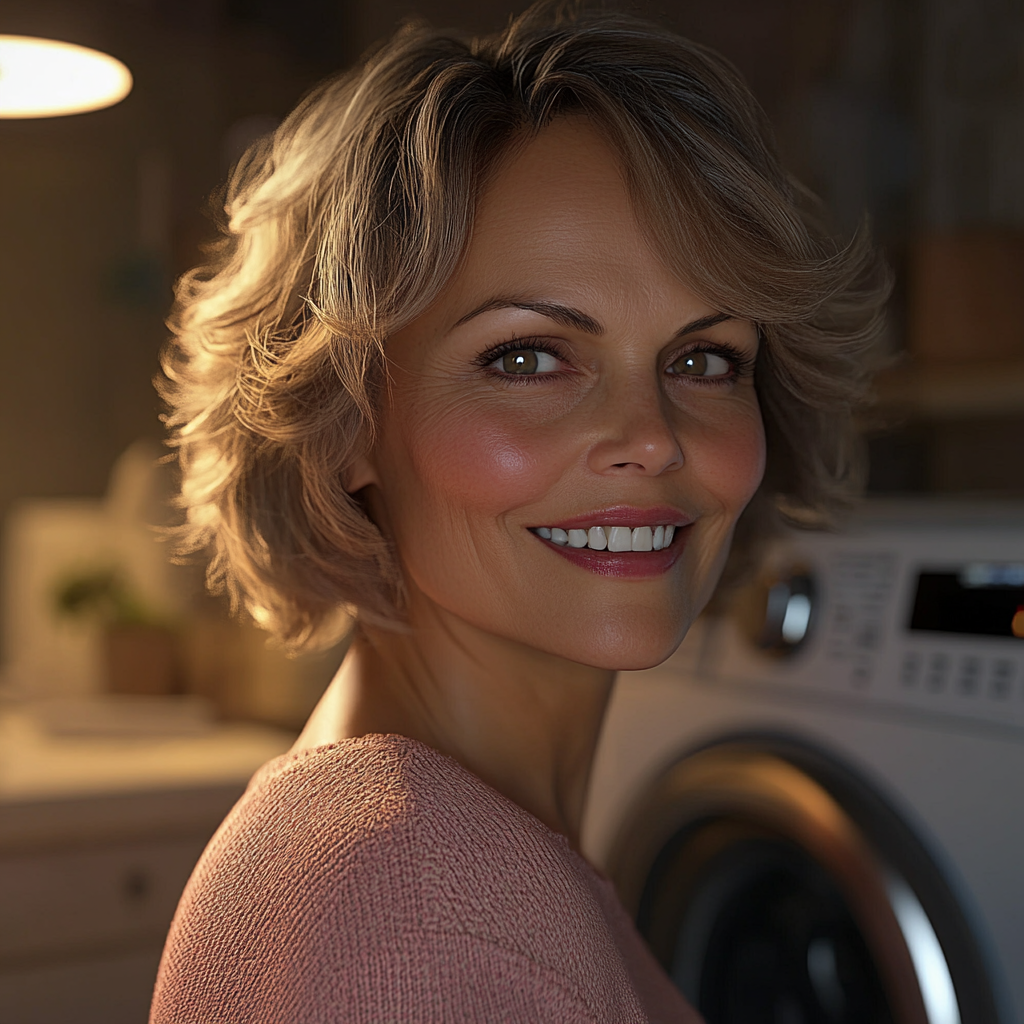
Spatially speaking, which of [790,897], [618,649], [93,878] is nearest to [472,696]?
[618,649]

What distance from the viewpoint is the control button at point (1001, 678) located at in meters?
0.95

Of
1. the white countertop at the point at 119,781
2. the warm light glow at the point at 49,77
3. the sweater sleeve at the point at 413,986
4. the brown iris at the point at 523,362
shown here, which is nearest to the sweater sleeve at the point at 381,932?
the sweater sleeve at the point at 413,986

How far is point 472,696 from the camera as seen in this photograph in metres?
0.78

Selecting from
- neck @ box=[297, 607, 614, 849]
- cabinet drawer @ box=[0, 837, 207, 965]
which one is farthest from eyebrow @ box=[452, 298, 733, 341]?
cabinet drawer @ box=[0, 837, 207, 965]

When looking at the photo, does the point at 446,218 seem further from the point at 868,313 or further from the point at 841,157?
the point at 841,157

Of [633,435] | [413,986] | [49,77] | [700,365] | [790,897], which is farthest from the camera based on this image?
[49,77]

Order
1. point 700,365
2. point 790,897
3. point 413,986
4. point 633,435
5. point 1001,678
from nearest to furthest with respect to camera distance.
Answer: point 413,986 < point 633,435 < point 700,365 < point 1001,678 < point 790,897

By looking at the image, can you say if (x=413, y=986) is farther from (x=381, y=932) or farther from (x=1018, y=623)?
(x=1018, y=623)

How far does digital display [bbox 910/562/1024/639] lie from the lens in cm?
98

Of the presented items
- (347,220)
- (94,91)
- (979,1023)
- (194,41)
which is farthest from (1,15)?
(979,1023)

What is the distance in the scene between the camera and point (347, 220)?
69 cm

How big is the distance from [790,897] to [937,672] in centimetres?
32

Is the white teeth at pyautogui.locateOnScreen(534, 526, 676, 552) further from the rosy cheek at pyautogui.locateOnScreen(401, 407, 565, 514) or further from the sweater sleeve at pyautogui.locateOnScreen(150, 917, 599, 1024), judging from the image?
the sweater sleeve at pyautogui.locateOnScreen(150, 917, 599, 1024)

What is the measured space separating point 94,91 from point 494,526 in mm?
1465
